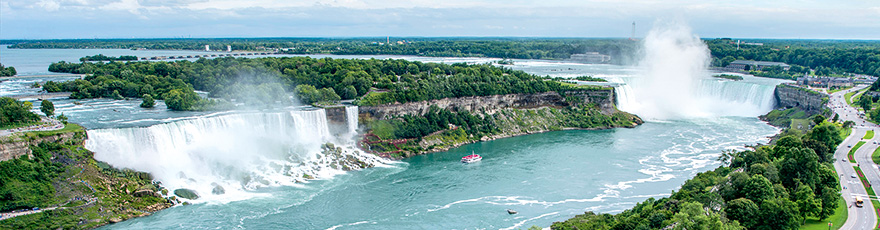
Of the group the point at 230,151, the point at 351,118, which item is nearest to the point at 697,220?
the point at 230,151

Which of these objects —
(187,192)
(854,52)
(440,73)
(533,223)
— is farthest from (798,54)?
(187,192)

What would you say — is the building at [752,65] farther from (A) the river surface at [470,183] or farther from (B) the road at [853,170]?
(A) the river surface at [470,183]

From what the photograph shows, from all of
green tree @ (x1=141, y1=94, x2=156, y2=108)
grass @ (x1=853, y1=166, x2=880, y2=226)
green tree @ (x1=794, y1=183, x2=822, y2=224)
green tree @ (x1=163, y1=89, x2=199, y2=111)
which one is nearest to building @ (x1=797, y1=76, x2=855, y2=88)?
grass @ (x1=853, y1=166, x2=880, y2=226)

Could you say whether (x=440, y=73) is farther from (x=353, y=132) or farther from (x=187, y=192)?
(x=187, y=192)

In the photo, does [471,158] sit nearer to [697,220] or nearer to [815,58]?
[697,220]

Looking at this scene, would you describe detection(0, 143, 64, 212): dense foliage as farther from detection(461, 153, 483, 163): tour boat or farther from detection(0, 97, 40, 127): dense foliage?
detection(461, 153, 483, 163): tour boat
